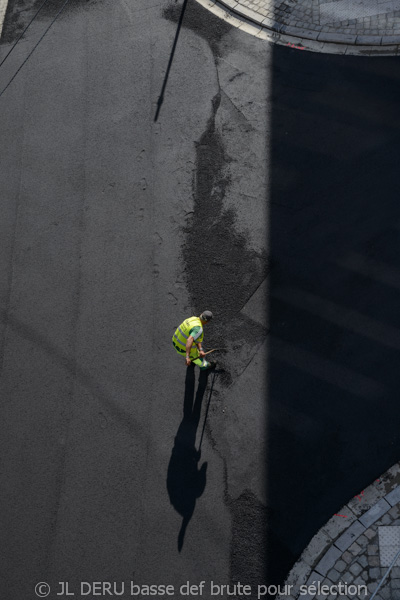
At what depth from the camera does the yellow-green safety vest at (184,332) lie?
9.30 m

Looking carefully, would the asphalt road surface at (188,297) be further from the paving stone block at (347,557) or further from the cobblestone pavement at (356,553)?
the paving stone block at (347,557)

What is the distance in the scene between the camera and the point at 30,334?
10.7 m

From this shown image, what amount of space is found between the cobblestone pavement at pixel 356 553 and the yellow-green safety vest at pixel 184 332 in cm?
362

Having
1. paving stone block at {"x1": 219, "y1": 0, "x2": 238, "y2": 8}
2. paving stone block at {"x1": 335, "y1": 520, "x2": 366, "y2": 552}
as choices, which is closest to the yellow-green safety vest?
paving stone block at {"x1": 335, "y1": 520, "x2": 366, "y2": 552}

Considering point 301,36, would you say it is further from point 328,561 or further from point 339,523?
point 328,561

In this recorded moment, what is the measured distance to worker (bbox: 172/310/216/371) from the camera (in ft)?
30.3

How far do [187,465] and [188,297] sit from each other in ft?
10.1

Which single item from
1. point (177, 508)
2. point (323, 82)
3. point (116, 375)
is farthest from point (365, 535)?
point (323, 82)

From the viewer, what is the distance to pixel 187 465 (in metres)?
9.48

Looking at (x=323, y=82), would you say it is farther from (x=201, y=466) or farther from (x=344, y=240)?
(x=201, y=466)

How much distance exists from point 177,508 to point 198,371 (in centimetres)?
232

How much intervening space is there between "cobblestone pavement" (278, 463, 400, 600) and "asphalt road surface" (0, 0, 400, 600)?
21 centimetres

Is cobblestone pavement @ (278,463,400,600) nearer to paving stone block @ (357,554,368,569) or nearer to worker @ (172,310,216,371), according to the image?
paving stone block @ (357,554,368,569)

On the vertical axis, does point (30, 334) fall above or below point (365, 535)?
above
